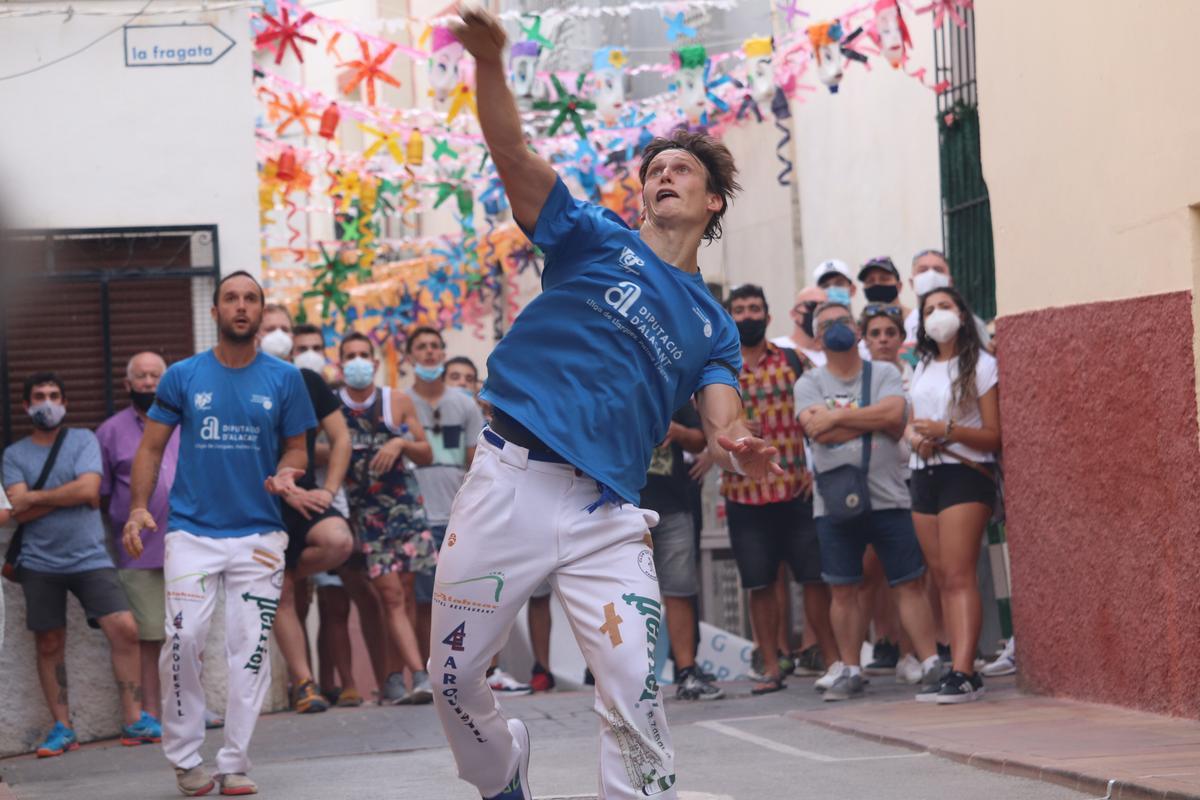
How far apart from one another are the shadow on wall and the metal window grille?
582cm

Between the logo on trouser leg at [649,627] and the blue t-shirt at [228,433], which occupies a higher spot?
the blue t-shirt at [228,433]

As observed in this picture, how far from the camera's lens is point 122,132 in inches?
519

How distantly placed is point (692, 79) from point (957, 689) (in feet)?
23.3

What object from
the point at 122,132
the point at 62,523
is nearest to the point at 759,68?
the point at 122,132

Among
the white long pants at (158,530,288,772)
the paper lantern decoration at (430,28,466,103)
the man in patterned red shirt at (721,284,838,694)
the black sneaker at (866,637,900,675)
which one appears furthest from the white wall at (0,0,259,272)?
the white long pants at (158,530,288,772)

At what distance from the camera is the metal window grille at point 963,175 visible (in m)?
14.2

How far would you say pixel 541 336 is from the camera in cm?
539

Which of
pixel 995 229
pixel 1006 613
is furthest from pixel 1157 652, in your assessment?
pixel 1006 613

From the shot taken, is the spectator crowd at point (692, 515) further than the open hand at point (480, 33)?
Yes

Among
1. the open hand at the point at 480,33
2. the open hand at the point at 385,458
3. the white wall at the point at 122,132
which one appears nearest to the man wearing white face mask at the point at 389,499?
the open hand at the point at 385,458

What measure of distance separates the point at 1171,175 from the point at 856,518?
2.90 m

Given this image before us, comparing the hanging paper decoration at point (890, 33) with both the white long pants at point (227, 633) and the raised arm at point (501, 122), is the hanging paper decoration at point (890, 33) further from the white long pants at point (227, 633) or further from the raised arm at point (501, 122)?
the raised arm at point (501, 122)

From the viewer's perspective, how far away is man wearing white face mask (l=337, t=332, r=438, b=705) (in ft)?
37.9

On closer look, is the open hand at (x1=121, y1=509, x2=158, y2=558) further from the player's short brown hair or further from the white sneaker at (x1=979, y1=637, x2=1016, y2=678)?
the white sneaker at (x1=979, y1=637, x2=1016, y2=678)
